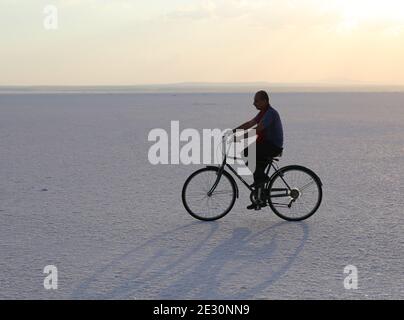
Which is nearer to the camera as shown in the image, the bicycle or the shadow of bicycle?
the shadow of bicycle

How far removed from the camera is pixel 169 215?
783 centimetres

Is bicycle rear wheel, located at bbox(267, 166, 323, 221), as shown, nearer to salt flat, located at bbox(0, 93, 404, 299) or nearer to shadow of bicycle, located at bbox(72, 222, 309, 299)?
salt flat, located at bbox(0, 93, 404, 299)

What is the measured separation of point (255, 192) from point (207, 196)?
0.68 metres

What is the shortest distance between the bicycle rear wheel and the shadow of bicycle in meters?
0.29

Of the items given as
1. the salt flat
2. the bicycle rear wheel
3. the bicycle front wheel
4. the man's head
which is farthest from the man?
the salt flat

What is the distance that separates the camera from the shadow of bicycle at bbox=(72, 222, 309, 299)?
16.2 ft

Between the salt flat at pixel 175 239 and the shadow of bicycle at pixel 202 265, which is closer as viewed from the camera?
the shadow of bicycle at pixel 202 265

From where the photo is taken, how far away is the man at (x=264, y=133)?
710cm

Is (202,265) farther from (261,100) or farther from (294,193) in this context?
(261,100)

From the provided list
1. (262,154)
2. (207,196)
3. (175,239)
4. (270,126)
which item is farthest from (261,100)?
(175,239)

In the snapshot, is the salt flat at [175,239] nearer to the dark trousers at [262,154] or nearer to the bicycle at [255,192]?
the bicycle at [255,192]

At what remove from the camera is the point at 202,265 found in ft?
18.6

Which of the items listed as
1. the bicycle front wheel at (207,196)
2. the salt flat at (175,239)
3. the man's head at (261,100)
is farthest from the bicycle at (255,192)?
the man's head at (261,100)

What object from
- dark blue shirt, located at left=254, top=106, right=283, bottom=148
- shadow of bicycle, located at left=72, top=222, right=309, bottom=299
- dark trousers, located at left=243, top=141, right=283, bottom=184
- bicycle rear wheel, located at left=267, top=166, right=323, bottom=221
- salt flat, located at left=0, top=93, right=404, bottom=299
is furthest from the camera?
bicycle rear wheel, located at left=267, top=166, right=323, bottom=221
